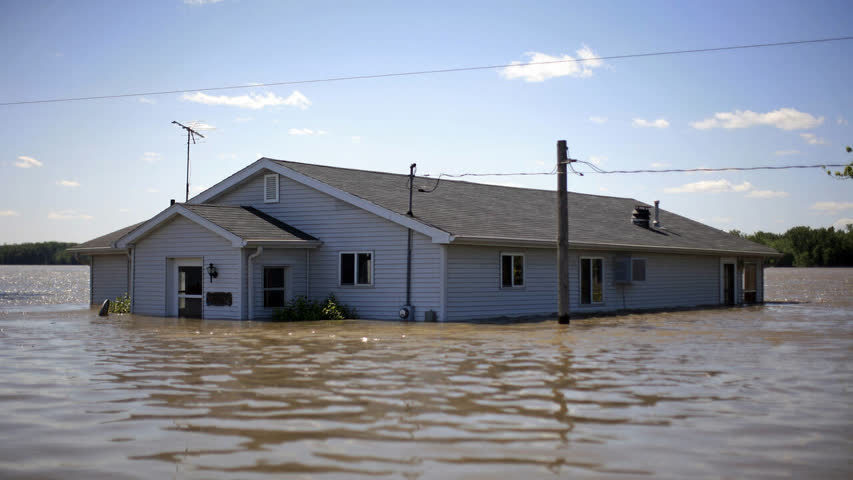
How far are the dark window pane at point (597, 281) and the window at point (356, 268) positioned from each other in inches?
330

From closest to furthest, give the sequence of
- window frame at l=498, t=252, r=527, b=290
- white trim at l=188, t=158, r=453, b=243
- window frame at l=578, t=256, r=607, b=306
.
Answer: white trim at l=188, t=158, r=453, b=243, window frame at l=498, t=252, r=527, b=290, window frame at l=578, t=256, r=607, b=306

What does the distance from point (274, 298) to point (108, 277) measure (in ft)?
40.5

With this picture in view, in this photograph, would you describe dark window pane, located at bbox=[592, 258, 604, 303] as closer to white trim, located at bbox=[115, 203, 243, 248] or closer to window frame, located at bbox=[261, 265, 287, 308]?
window frame, located at bbox=[261, 265, 287, 308]

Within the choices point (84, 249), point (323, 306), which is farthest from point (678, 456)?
point (84, 249)

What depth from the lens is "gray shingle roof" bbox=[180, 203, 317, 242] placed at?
82.5ft

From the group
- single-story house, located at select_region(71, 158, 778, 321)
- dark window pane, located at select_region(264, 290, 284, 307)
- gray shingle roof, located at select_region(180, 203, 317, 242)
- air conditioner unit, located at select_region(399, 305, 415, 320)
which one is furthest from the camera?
dark window pane, located at select_region(264, 290, 284, 307)

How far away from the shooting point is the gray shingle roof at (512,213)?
85.4 feet

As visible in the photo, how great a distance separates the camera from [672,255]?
1316 inches

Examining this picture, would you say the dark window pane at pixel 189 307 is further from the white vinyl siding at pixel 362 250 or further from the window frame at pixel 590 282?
the window frame at pixel 590 282

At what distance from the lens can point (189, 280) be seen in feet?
88.2

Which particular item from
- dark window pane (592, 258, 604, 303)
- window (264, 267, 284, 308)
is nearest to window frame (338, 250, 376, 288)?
window (264, 267, 284, 308)

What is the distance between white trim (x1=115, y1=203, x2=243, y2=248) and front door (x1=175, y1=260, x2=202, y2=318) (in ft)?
4.69

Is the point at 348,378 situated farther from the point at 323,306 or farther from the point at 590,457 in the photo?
the point at 323,306

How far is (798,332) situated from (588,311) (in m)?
8.97
